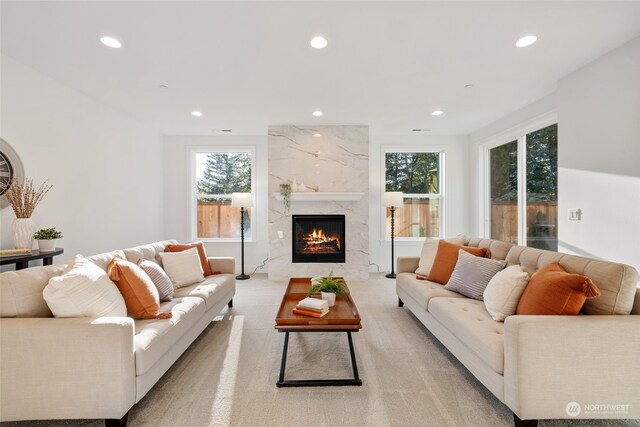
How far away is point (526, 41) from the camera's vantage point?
8.15 feet

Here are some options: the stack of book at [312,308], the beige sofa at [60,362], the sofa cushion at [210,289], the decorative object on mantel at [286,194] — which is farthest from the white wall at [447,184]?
the beige sofa at [60,362]

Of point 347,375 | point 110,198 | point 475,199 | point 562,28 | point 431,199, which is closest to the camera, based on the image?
point 347,375

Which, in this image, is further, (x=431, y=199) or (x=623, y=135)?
(x=431, y=199)

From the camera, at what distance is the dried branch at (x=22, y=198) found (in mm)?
2736

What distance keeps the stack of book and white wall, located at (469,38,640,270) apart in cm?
259

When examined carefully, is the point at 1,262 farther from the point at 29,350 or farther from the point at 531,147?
the point at 531,147

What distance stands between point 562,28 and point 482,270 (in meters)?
1.98

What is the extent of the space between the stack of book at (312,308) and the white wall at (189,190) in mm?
3612

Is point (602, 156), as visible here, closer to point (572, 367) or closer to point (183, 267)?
point (572, 367)

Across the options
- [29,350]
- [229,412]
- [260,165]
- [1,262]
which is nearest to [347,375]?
[229,412]

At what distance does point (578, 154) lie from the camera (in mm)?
3047

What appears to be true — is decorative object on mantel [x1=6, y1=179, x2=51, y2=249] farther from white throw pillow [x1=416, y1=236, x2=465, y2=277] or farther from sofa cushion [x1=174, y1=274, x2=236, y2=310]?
white throw pillow [x1=416, y1=236, x2=465, y2=277]

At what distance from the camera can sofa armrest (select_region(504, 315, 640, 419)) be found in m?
1.54

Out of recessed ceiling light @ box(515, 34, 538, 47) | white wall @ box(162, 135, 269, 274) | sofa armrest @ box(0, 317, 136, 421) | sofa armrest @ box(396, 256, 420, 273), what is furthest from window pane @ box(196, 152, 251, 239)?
recessed ceiling light @ box(515, 34, 538, 47)
